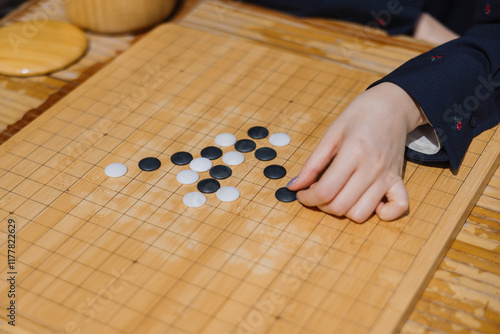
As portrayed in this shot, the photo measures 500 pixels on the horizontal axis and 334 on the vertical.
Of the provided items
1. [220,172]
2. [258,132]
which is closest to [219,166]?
[220,172]

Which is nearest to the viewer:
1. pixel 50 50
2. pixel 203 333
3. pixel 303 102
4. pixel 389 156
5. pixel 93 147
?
pixel 203 333

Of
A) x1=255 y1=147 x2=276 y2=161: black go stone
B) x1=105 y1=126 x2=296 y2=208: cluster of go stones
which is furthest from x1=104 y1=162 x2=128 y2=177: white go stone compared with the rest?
x1=255 y1=147 x2=276 y2=161: black go stone

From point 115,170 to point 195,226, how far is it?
0.64 feet

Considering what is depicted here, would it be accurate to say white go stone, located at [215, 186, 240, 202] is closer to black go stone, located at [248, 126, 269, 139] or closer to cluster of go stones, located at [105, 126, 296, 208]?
cluster of go stones, located at [105, 126, 296, 208]

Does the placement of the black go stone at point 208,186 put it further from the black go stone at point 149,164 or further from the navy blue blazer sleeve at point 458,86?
the navy blue blazer sleeve at point 458,86

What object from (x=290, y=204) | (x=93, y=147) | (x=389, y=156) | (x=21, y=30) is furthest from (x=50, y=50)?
(x=389, y=156)

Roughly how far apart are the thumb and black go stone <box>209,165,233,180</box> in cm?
26

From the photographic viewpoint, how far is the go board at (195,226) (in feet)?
2.66

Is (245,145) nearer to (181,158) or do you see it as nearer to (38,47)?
(181,158)

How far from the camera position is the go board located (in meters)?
0.81

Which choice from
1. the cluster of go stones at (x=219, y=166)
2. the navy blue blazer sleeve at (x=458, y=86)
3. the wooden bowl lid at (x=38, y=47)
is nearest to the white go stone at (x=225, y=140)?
the cluster of go stones at (x=219, y=166)

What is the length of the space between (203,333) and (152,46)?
796 mm

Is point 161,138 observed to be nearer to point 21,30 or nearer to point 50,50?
point 50,50

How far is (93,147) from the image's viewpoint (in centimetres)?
110
